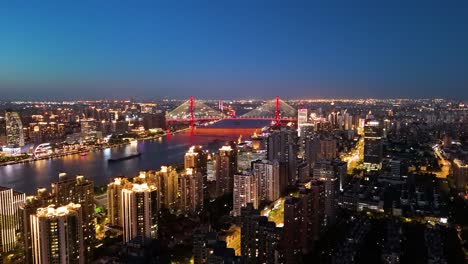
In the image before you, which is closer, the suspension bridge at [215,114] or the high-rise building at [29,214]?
the high-rise building at [29,214]

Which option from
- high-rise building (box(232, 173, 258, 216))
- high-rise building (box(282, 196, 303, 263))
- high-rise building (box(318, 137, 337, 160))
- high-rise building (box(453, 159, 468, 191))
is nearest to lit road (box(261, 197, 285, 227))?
high-rise building (box(232, 173, 258, 216))

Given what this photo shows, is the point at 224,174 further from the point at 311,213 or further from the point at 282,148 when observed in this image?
the point at 311,213

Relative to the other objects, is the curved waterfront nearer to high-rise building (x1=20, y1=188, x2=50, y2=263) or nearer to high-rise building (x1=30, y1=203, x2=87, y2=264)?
high-rise building (x1=20, y1=188, x2=50, y2=263)

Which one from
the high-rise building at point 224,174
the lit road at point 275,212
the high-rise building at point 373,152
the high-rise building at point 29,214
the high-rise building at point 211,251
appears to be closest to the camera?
the high-rise building at point 211,251

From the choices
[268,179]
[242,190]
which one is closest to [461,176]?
[268,179]

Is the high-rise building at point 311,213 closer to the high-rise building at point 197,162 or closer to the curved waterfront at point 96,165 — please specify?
the high-rise building at point 197,162

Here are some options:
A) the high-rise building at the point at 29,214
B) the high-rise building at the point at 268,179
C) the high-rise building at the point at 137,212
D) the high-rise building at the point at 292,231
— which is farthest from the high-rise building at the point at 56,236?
the high-rise building at the point at 268,179
